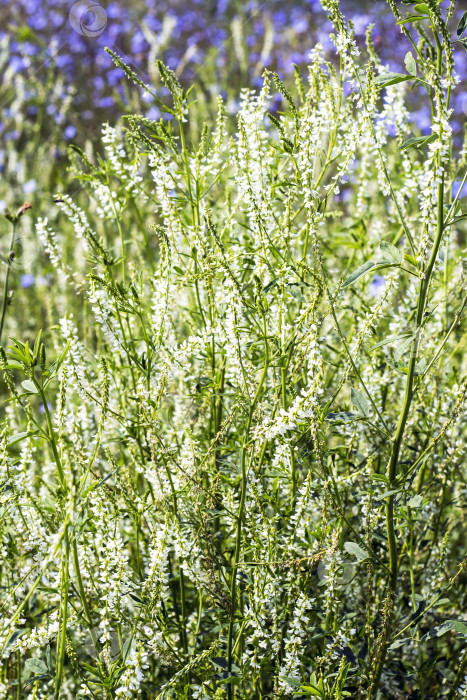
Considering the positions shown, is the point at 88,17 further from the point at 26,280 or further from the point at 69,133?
the point at 69,133

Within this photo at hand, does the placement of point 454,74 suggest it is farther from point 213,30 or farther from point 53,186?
point 213,30

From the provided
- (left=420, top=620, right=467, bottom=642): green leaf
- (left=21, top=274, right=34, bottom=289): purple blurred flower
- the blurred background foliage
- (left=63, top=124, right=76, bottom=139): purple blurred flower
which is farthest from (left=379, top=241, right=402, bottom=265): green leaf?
(left=63, top=124, right=76, bottom=139): purple blurred flower

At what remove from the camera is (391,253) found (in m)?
1.42

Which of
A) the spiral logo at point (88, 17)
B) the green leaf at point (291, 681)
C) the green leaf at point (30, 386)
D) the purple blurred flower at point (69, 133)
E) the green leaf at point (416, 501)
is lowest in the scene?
the green leaf at point (291, 681)

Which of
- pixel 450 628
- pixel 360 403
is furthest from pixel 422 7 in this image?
pixel 450 628

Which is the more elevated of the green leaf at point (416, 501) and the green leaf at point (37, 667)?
the green leaf at point (416, 501)

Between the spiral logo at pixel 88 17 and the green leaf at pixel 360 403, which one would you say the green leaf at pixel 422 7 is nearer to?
the green leaf at pixel 360 403

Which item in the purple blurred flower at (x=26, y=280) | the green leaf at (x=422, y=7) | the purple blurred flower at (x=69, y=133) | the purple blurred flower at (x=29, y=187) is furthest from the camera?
the purple blurred flower at (x=29, y=187)

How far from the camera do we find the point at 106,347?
2.29 m

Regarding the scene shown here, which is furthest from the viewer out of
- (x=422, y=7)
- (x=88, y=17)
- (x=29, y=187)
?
(x=29, y=187)

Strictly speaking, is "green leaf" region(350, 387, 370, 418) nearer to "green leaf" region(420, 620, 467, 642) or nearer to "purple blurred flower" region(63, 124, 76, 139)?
"green leaf" region(420, 620, 467, 642)

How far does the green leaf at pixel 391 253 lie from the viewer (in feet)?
4.60

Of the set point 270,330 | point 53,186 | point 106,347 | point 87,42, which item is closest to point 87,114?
point 87,42

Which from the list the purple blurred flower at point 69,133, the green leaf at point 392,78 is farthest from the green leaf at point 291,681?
the purple blurred flower at point 69,133
